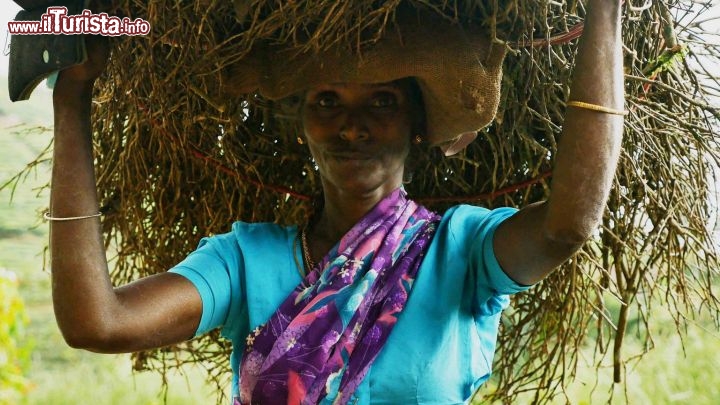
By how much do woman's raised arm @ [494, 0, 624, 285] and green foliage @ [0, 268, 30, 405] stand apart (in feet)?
4.75

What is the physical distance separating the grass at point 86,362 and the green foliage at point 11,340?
0.77 feet

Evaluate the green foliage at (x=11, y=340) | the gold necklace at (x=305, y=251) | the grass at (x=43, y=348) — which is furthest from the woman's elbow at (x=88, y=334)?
the grass at (x=43, y=348)

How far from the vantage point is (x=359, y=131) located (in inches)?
48.1

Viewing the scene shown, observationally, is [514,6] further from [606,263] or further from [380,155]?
[606,263]

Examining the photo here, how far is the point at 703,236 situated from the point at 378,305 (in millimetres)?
552

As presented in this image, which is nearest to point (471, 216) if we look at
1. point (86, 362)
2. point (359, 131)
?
point (359, 131)

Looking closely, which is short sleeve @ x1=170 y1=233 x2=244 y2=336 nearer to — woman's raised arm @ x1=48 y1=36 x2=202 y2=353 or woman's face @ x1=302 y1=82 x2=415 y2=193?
woman's raised arm @ x1=48 y1=36 x2=202 y2=353

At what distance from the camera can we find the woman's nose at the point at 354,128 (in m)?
1.22

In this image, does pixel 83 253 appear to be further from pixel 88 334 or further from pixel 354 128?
pixel 354 128

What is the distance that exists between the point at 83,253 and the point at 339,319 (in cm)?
→ 34

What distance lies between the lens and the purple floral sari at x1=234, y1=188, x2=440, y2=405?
116cm

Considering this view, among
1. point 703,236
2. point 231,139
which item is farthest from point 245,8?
point 703,236

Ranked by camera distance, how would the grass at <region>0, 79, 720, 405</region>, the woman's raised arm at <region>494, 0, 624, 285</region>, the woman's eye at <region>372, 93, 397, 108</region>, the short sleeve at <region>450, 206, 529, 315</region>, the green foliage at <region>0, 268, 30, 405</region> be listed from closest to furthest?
the woman's raised arm at <region>494, 0, 624, 285</region>
the short sleeve at <region>450, 206, 529, 315</region>
the woman's eye at <region>372, 93, 397, 108</region>
the green foliage at <region>0, 268, 30, 405</region>
the grass at <region>0, 79, 720, 405</region>

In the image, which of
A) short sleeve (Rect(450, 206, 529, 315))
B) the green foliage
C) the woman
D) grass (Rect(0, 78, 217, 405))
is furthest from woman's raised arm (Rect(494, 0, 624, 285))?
grass (Rect(0, 78, 217, 405))
